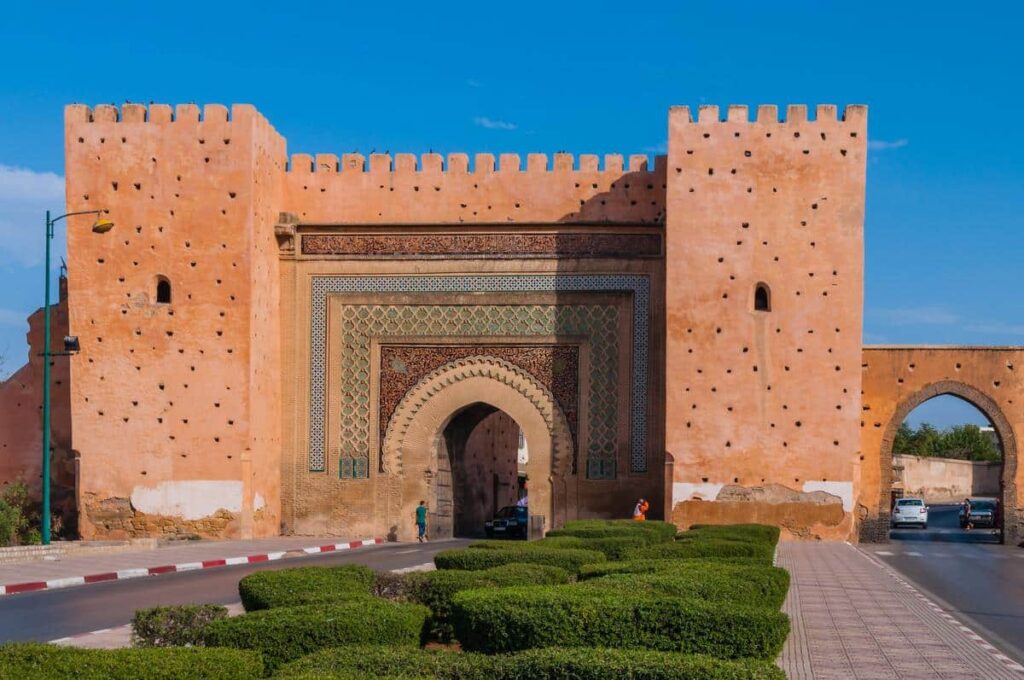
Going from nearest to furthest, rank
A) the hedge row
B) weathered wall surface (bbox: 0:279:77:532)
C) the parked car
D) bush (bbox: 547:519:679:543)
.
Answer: the hedge row → bush (bbox: 547:519:679:543) → weathered wall surface (bbox: 0:279:77:532) → the parked car

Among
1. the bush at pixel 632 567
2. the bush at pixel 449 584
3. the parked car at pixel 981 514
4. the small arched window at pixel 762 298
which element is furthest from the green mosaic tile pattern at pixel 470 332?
the parked car at pixel 981 514

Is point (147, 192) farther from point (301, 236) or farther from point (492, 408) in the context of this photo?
point (492, 408)

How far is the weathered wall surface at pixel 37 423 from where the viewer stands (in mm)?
22531

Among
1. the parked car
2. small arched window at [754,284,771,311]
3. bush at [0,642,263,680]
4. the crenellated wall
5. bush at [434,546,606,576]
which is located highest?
the crenellated wall

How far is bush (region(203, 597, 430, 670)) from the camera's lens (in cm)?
646

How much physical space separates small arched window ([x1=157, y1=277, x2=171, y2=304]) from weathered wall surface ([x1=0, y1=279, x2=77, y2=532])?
249 centimetres

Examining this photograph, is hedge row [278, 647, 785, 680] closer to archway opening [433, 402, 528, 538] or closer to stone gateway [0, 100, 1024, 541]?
stone gateway [0, 100, 1024, 541]

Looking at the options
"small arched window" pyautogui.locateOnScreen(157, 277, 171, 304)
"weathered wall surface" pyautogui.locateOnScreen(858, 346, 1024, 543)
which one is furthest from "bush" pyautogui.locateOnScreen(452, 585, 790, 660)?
"weathered wall surface" pyautogui.locateOnScreen(858, 346, 1024, 543)

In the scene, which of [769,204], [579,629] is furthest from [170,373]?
[579,629]

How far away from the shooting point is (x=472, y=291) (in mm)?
22391

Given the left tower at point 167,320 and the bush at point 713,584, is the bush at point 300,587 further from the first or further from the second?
the left tower at point 167,320

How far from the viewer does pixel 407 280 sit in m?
22.5

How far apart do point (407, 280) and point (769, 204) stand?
596 cm

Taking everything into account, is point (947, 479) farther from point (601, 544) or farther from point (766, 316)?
point (601, 544)
